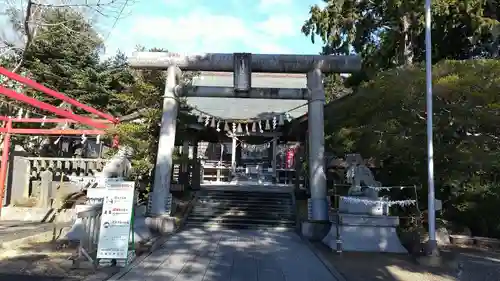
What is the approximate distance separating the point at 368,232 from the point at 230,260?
3597 mm

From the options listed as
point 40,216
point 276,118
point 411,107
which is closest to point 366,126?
point 411,107

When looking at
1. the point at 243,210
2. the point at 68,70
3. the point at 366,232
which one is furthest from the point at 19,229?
the point at 366,232

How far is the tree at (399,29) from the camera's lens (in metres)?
13.6

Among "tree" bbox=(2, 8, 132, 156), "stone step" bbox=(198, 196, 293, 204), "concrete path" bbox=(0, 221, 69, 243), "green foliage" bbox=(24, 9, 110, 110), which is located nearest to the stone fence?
"tree" bbox=(2, 8, 132, 156)

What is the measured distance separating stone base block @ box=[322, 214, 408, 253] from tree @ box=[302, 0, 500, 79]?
6931 millimetres

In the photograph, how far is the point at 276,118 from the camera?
13.6 m

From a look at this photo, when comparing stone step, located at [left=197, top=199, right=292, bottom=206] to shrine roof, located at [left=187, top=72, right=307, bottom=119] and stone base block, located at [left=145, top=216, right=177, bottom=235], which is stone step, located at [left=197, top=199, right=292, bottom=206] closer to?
shrine roof, located at [left=187, top=72, right=307, bottom=119]

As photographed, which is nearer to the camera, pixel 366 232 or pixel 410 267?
pixel 410 267

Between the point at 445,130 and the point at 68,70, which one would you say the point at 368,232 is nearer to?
the point at 445,130

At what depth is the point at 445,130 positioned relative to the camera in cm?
1027

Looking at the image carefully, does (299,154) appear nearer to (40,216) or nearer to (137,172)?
(137,172)

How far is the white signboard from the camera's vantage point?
7266mm

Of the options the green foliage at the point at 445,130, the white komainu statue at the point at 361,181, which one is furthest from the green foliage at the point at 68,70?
the white komainu statue at the point at 361,181

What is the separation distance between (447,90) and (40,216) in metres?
13.5
